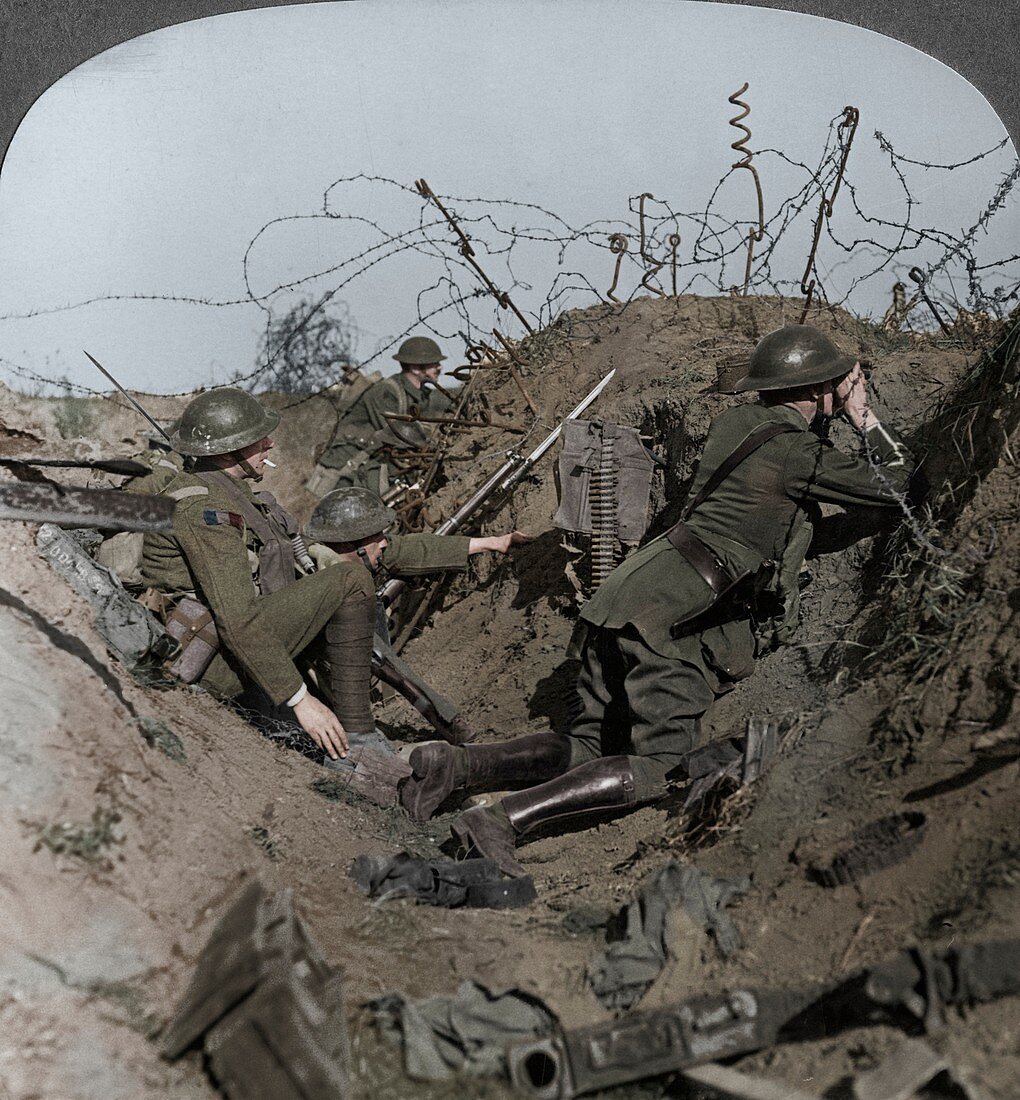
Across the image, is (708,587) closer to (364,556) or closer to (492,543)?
(492,543)

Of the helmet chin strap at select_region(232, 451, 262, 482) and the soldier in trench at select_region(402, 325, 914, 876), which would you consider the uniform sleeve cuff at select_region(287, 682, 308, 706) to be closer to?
the soldier in trench at select_region(402, 325, 914, 876)

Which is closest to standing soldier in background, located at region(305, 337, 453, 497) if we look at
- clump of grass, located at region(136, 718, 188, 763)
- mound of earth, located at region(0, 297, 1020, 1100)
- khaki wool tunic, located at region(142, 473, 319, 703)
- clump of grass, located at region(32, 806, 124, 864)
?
mound of earth, located at region(0, 297, 1020, 1100)

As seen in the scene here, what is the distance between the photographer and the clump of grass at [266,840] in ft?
12.5

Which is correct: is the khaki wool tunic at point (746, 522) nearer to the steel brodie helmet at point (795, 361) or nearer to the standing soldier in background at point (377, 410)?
the steel brodie helmet at point (795, 361)

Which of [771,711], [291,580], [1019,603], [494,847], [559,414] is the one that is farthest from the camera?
[559,414]

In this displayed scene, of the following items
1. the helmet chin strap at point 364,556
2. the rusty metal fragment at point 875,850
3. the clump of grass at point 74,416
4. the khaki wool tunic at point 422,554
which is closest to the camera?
the rusty metal fragment at point 875,850

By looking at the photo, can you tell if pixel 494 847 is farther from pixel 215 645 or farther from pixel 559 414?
pixel 559 414

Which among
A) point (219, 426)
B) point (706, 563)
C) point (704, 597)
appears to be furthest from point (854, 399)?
point (219, 426)

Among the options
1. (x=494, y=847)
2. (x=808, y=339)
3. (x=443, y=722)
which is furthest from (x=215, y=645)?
(x=808, y=339)

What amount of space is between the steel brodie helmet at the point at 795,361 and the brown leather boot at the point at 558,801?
6.74 ft

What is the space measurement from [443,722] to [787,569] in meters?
2.17

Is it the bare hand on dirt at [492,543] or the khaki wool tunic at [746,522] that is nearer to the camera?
the khaki wool tunic at [746,522]

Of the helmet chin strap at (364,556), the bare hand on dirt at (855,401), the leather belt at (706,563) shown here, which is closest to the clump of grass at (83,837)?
the helmet chin strap at (364,556)

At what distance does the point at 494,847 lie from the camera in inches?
177
